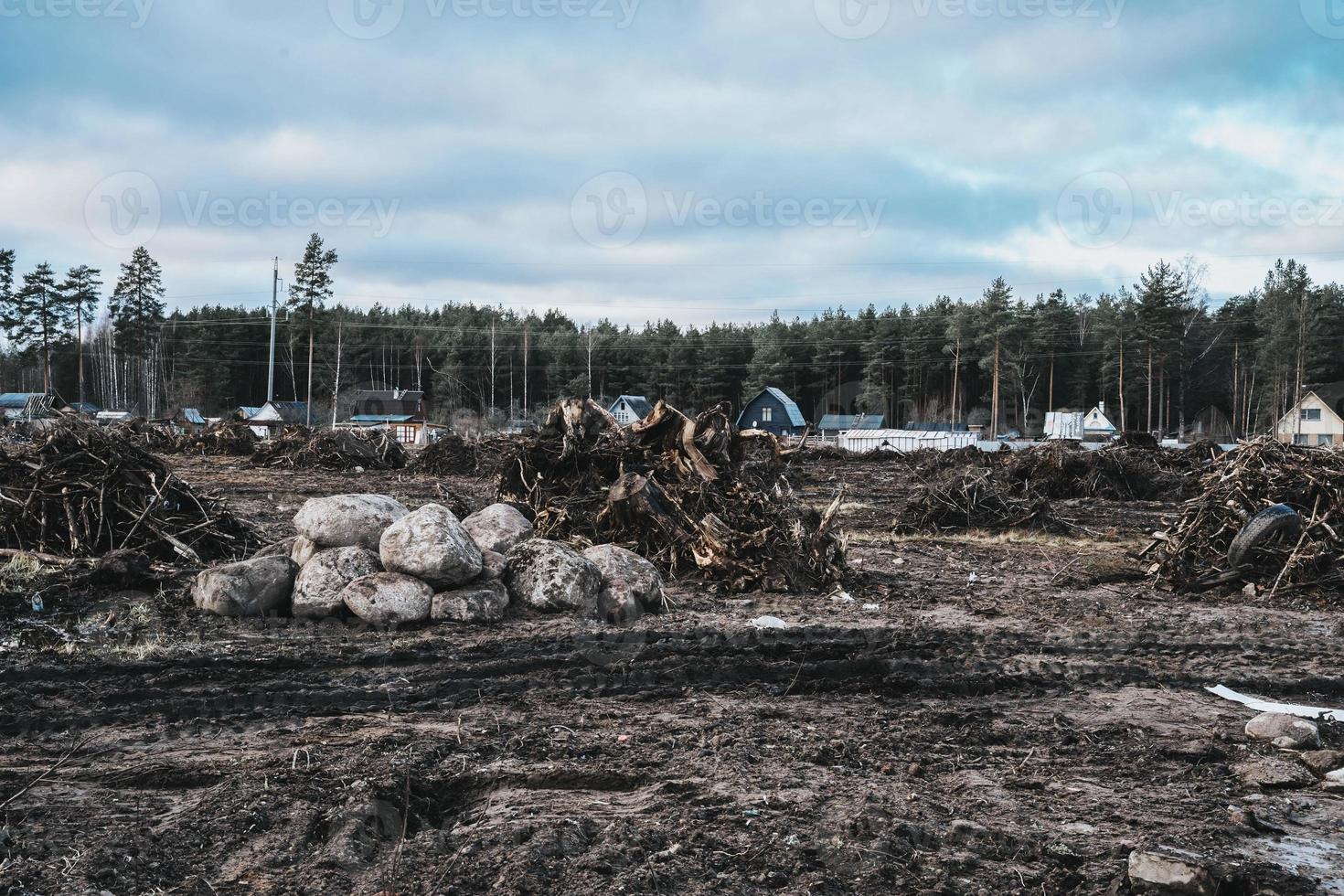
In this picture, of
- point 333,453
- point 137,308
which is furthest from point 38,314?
point 333,453

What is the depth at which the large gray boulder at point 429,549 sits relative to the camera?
308 inches

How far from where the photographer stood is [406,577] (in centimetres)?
780

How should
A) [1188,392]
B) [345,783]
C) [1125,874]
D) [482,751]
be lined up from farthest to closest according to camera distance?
1. [1188,392]
2. [482,751]
3. [345,783]
4. [1125,874]

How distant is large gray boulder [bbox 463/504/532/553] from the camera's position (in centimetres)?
931

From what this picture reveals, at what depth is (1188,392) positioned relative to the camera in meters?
75.6

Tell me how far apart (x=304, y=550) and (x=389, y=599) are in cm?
133

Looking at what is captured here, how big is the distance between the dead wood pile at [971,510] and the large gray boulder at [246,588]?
415 inches

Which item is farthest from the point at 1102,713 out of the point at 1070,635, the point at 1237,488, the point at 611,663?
the point at 1237,488

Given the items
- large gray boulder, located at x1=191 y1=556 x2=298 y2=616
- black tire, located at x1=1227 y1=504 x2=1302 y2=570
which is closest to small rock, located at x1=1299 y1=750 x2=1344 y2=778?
black tire, located at x1=1227 y1=504 x2=1302 y2=570

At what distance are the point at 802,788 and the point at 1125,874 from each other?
1.34 m

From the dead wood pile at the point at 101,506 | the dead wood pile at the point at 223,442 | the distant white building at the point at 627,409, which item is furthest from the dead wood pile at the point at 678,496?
the distant white building at the point at 627,409

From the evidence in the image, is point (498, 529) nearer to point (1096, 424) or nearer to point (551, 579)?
point (551, 579)

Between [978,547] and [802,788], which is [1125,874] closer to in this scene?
[802,788]

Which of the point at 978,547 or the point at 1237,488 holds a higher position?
the point at 1237,488
